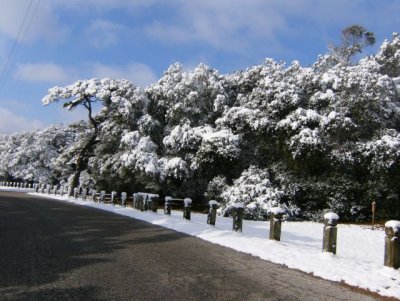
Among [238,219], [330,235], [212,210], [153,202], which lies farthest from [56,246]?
[153,202]

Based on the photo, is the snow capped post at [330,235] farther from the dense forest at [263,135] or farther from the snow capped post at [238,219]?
the dense forest at [263,135]

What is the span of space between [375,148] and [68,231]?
17660 millimetres

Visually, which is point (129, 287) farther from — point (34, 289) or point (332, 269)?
point (332, 269)

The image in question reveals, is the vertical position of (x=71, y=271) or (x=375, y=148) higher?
(x=375, y=148)

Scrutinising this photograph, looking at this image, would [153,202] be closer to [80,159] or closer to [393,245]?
[393,245]

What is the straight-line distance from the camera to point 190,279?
21.9ft

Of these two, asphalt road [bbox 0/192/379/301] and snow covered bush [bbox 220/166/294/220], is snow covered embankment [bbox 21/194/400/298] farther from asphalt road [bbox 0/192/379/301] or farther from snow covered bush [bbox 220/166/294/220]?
snow covered bush [bbox 220/166/294/220]

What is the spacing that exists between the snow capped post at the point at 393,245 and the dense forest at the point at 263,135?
13.9 metres

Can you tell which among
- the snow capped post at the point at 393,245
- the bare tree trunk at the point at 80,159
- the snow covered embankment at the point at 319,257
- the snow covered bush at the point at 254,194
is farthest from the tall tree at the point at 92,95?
the snow capped post at the point at 393,245

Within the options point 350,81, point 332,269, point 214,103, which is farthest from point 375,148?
point 332,269

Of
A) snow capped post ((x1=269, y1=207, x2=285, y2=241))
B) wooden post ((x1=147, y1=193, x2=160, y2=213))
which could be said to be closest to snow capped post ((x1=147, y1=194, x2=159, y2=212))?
wooden post ((x1=147, y1=193, x2=160, y2=213))

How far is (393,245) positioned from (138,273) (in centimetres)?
516

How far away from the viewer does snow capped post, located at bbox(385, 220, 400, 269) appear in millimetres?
8281

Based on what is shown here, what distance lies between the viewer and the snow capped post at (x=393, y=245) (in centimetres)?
828
